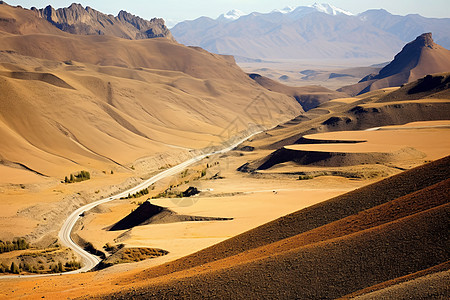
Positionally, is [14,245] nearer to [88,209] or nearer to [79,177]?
[88,209]

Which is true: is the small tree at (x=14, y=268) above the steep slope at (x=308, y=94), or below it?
below

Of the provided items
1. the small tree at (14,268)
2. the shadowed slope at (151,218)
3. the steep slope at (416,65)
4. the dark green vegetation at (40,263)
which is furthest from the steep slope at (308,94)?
the small tree at (14,268)

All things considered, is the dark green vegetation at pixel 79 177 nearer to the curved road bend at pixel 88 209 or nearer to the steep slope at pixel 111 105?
the steep slope at pixel 111 105

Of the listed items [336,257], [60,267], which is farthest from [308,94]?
[336,257]

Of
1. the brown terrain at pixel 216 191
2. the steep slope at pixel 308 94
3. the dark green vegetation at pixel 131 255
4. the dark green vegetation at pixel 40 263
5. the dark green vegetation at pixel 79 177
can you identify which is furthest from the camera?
the steep slope at pixel 308 94

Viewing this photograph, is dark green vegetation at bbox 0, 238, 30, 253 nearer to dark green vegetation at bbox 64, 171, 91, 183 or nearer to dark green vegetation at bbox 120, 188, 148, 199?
dark green vegetation at bbox 120, 188, 148, 199

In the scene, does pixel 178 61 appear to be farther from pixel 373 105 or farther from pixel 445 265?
pixel 445 265
